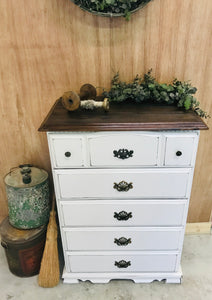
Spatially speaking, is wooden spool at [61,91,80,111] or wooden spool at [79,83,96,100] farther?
wooden spool at [79,83,96,100]

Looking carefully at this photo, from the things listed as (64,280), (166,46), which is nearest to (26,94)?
(166,46)

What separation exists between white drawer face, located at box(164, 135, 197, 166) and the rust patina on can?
97cm

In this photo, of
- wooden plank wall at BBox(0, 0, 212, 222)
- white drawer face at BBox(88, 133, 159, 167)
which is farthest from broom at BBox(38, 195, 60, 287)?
wooden plank wall at BBox(0, 0, 212, 222)

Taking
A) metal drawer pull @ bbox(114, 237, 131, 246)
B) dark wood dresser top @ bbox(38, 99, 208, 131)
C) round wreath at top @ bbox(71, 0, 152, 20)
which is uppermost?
round wreath at top @ bbox(71, 0, 152, 20)

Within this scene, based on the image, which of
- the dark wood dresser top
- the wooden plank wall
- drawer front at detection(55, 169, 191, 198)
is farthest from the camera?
the wooden plank wall

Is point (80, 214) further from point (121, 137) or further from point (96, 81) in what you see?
point (96, 81)

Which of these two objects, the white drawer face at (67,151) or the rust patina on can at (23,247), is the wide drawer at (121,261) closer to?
the rust patina on can at (23,247)

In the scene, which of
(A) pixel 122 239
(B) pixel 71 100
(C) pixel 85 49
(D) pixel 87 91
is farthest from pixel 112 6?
(A) pixel 122 239

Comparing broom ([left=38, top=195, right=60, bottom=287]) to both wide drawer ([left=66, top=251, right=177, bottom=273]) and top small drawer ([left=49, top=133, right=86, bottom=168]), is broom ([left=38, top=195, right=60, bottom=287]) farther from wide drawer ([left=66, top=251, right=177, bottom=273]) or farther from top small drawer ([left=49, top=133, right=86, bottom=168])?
top small drawer ([left=49, top=133, right=86, bottom=168])

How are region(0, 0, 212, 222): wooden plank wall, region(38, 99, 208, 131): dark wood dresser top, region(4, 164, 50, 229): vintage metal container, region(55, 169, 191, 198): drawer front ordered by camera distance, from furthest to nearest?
region(4, 164, 50, 229): vintage metal container → region(0, 0, 212, 222): wooden plank wall → region(55, 169, 191, 198): drawer front → region(38, 99, 208, 131): dark wood dresser top

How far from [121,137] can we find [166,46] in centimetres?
68

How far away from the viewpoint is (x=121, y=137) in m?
1.42

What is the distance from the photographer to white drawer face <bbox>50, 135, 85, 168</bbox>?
1.43 metres

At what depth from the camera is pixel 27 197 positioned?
1781 mm
